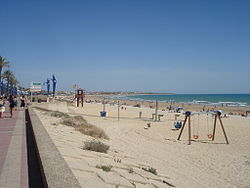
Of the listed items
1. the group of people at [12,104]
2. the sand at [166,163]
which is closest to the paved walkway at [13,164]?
the sand at [166,163]

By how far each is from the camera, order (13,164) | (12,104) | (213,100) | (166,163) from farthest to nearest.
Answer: (213,100) < (12,104) < (166,163) < (13,164)

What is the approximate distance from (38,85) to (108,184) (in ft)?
71.7

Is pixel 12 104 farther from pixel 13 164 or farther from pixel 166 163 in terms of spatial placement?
pixel 13 164

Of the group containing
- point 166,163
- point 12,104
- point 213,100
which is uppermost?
point 12,104

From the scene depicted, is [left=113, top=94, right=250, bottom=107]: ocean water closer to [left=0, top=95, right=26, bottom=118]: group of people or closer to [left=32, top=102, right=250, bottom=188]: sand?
[left=0, top=95, right=26, bottom=118]: group of people

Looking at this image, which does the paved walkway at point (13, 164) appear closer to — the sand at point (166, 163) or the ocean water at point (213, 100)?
the sand at point (166, 163)

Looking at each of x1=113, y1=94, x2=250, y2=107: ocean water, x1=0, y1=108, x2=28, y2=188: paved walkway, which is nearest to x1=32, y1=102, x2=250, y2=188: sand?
x1=0, y1=108, x2=28, y2=188: paved walkway


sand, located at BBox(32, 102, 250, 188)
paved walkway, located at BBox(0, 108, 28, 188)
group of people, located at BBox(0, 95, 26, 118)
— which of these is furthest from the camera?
group of people, located at BBox(0, 95, 26, 118)

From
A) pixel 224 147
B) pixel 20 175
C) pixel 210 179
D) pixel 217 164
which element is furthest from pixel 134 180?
pixel 224 147

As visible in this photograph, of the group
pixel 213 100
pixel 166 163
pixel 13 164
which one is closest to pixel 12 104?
pixel 166 163

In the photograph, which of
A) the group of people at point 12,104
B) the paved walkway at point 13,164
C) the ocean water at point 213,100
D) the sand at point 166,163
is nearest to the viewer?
the paved walkway at point 13,164

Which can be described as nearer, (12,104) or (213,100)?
(12,104)

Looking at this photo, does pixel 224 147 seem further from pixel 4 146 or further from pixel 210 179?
pixel 4 146

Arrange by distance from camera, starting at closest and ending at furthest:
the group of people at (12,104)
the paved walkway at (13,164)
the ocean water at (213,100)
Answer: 1. the paved walkway at (13,164)
2. the group of people at (12,104)
3. the ocean water at (213,100)
